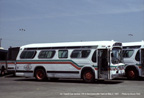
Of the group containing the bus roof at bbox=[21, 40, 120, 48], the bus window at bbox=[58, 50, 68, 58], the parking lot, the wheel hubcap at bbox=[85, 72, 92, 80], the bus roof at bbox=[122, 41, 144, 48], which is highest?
the bus roof at bbox=[122, 41, 144, 48]

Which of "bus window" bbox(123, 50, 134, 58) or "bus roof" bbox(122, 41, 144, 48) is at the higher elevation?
"bus roof" bbox(122, 41, 144, 48)

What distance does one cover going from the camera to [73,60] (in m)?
18.7

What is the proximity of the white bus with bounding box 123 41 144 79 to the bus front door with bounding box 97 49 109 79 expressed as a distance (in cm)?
344

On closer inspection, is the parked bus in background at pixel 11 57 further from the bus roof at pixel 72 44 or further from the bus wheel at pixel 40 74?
the bus wheel at pixel 40 74

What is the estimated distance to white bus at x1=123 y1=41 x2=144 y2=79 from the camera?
803 inches

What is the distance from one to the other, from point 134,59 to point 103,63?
12.0ft

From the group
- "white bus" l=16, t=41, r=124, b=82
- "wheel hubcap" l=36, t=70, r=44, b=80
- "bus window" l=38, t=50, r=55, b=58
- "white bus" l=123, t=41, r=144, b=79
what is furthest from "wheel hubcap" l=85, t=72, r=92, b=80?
"white bus" l=123, t=41, r=144, b=79

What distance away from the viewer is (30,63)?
20328mm

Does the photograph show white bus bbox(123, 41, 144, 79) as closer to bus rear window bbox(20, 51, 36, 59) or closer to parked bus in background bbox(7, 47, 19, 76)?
bus rear window bbox(20, 51, 36, 59)

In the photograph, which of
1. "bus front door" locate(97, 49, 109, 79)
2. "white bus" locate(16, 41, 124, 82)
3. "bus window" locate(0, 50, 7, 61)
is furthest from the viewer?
"bus window" locate(0, 50, 7, 61)

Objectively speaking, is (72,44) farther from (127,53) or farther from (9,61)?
(9,61)

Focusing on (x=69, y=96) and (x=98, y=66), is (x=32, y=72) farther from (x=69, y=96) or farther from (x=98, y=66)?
(x=69, y=96)

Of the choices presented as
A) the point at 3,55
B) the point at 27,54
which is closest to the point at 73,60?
the point at 27,54

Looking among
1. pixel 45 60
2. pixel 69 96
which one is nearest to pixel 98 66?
pixel 45 60
